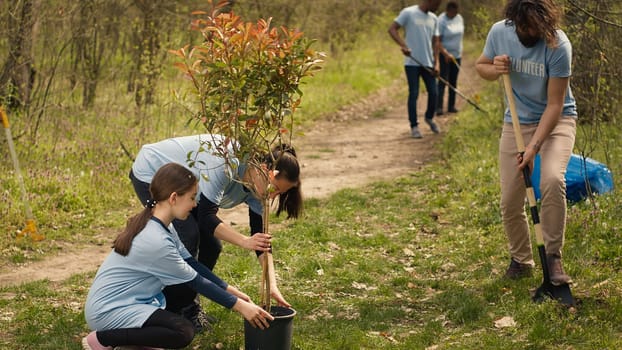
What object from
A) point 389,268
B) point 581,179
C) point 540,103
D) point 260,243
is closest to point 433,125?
point 581,179

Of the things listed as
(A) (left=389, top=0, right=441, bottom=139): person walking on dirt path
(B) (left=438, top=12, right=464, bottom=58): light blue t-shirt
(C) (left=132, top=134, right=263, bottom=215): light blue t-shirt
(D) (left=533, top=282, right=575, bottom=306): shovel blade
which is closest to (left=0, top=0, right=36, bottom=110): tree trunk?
(C) (left=132, top=134, right=263, bottom=215): light blue t-shirt

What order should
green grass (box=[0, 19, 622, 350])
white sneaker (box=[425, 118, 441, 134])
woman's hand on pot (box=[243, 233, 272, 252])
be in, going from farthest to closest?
white sneaker (box=[425, 118, 441, 134]) → green grass (box=[0, 19, 622, 350]) → woman's hand on pot (box=[243, 233, 272, 252])

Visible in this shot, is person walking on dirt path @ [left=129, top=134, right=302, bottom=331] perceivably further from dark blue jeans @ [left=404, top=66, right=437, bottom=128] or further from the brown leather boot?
dark blue jeans @ [left=404, top=66, right=437, bottom=128]

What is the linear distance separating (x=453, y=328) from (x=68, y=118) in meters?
6.74

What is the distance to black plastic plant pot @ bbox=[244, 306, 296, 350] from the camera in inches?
170

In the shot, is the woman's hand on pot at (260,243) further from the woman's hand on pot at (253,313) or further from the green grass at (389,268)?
the green grass at (389,268)

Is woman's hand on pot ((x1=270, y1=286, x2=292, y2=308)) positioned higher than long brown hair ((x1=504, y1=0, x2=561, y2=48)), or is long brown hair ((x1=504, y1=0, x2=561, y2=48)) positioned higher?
long brown hair ((x1=504, y1=0, x2=561, y2=48))

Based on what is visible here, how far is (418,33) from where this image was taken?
11.9m

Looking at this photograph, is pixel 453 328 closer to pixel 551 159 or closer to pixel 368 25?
pixel 551 159

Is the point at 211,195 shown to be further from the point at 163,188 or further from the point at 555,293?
the point at 555,293

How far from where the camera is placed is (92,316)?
412 centimetres

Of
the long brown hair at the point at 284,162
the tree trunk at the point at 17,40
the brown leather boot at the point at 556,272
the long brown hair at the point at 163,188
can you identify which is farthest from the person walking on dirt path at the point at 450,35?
the long brown hair at the point at 163,188

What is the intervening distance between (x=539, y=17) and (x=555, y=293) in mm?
1799

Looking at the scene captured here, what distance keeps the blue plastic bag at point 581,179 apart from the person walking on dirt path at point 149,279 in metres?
4.02
